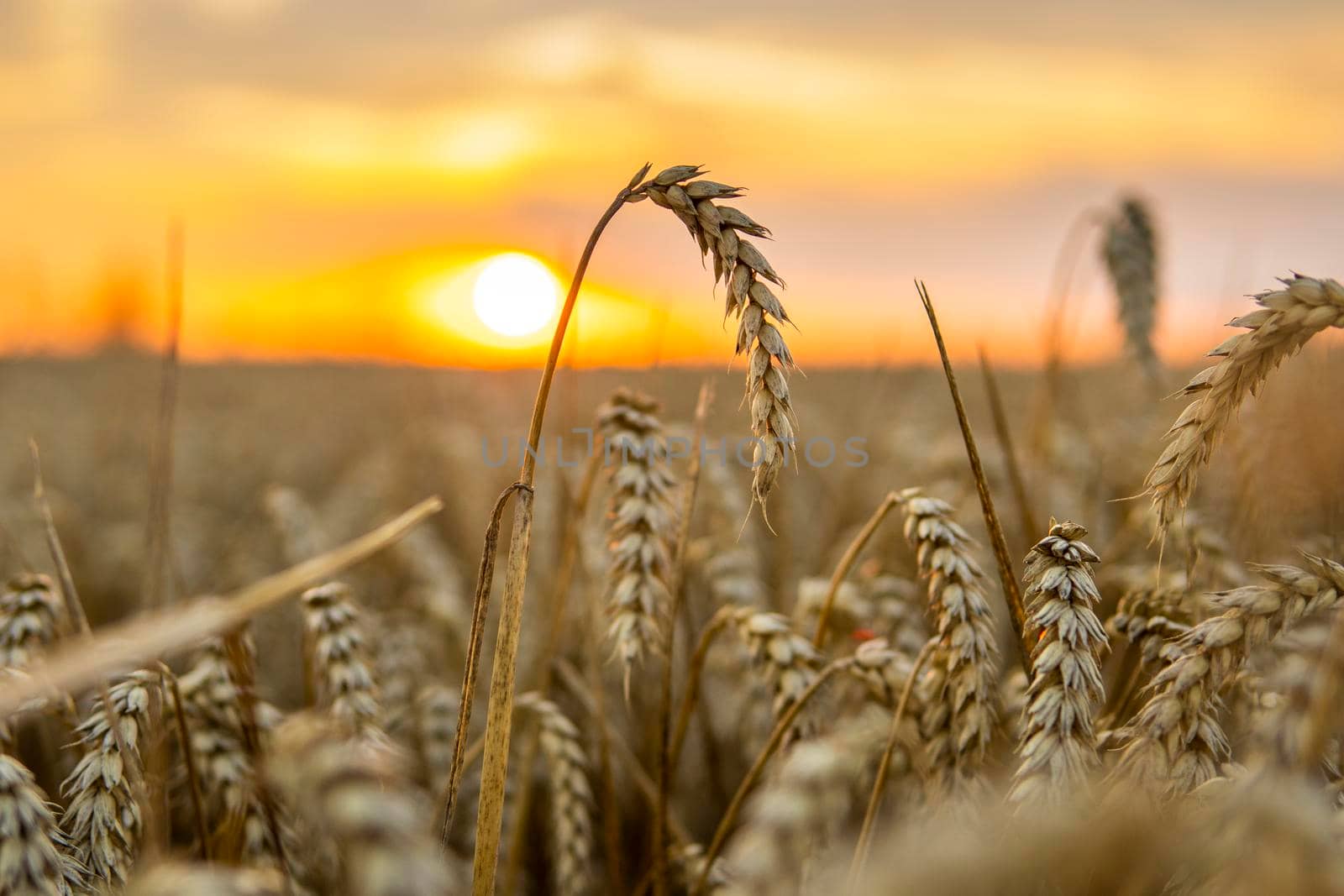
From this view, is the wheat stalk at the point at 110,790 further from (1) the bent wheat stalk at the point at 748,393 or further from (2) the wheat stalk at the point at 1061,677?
(2) the wheat stalk at the point at 1061,677

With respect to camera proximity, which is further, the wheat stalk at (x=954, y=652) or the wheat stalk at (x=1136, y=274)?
the wheat stalk at (x=1136, y=274)

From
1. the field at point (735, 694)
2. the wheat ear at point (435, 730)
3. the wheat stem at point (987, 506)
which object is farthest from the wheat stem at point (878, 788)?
the wheat ear at point (435, 730)

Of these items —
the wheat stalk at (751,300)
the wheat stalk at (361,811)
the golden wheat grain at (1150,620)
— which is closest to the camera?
the wheat stalk at (361,811)

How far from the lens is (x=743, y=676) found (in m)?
2.53

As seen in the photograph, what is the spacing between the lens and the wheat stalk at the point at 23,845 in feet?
3.01

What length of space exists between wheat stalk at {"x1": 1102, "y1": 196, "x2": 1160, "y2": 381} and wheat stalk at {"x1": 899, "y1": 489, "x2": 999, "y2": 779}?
176 cm

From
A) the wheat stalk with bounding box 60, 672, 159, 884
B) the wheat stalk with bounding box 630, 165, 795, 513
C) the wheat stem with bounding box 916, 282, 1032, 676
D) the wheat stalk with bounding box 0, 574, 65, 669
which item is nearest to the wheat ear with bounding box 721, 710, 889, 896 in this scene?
the wheat stalk with bounding box 630, 165, 795, 513

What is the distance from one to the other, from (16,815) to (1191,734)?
144 cm

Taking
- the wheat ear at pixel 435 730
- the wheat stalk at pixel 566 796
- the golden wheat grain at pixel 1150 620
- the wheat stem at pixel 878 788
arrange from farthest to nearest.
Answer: the wheat ear at pixel 435 730, the wheat stalk at pixel 566 796, the golden wheat grain at pixel 1150 620, the wheat stem at pixel 878 788

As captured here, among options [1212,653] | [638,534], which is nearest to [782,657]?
[638,534]

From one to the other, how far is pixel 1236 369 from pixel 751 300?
0.65 metres

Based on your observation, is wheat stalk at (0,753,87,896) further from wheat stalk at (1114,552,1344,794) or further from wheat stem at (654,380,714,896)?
wheat stalk at (1114,552,1344,794)

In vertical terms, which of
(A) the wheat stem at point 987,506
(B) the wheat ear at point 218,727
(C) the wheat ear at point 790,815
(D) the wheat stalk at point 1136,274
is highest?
(D) the wheat stalk at point 1136,274

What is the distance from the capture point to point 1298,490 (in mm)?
2779
